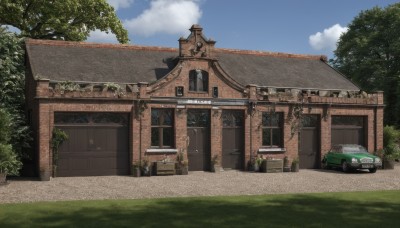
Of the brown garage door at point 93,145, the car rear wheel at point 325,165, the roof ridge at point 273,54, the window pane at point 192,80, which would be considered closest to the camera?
the brown garage door at point 93,145

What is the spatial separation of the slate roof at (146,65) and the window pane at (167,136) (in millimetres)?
2699

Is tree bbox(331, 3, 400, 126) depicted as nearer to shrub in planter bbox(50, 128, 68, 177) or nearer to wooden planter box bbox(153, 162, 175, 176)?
wooden planter box bbox(153, 162, 175, 176)

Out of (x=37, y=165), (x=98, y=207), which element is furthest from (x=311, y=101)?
(x=98, y=207)

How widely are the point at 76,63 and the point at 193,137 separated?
7.02 metres

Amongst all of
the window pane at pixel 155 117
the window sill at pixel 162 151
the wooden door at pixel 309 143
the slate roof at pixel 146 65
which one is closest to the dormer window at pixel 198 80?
the slate roof at pixel 146 65

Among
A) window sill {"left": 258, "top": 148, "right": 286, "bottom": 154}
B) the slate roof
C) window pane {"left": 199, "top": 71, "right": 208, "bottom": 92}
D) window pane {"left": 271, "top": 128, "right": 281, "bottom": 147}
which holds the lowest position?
window sill {"left": 258, "top": 148, "right": 286, "bottom": 154}

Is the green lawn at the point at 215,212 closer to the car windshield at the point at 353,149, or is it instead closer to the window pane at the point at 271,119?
the car windshield at the point at 353,149

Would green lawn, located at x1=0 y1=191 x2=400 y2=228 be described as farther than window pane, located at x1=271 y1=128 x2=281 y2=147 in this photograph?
No

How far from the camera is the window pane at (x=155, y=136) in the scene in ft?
77.6

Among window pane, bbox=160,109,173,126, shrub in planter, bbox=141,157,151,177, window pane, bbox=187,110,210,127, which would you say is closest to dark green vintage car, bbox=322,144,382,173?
window pane, bbox=187,110,210,127

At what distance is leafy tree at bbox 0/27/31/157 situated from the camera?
897 inches

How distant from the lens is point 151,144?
77.4ft

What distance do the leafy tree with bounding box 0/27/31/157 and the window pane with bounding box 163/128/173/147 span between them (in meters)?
6.34

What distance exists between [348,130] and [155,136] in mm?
11532
